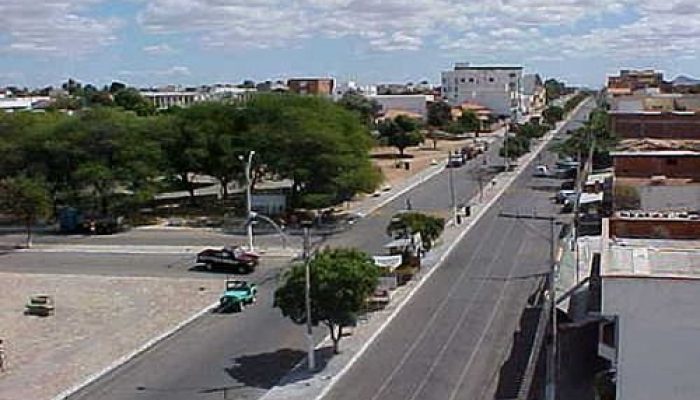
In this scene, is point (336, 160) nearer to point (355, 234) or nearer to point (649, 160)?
point (355, 234)

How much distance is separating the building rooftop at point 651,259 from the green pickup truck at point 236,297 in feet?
46.6

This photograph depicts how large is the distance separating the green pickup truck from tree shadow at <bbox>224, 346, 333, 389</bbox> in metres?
5.12

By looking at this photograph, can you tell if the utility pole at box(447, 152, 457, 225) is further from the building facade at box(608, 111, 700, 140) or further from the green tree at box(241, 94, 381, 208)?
the building facade at box(608, 111, 700, 140)

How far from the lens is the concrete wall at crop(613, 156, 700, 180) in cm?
3081

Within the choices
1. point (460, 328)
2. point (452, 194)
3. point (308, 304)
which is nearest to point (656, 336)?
point (308, 304)

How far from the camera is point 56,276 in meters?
38.4

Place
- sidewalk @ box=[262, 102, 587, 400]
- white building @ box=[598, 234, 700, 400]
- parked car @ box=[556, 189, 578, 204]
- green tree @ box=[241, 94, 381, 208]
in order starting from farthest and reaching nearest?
parked car @ box=[556, 189, 578, 204] < green tree @ box=[241, 94, 381, 208] < sidewalk @ box=[262, 102, 587, 400] < white building @ box=[598, 234, 700, 400]

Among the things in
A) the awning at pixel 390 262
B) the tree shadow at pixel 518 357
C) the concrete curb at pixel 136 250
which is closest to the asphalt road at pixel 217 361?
the awning at pixel 390 262

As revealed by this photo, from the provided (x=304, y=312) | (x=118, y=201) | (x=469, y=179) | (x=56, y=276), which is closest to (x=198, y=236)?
(x=118, y=201)

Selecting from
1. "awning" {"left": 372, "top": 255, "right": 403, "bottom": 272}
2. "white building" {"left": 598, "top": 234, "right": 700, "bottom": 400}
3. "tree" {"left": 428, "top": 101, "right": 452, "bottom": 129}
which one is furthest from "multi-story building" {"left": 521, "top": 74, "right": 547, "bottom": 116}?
"white building" {"left": 598, "top": 234, "right": 700, "bottom": 400}

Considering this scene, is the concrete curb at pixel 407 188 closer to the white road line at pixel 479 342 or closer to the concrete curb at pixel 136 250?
the concrete curb at pixel 136 250

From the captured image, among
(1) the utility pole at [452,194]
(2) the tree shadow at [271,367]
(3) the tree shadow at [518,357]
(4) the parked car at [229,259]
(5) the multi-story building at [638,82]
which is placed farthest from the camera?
(5) the multi-story building at [638,82]

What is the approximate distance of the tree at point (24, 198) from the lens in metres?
44.5

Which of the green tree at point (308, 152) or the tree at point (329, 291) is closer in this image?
the tree at point (329, 291)
